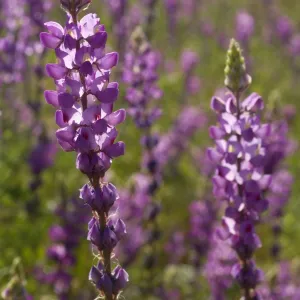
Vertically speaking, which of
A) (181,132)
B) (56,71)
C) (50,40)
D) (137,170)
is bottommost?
(56,71)

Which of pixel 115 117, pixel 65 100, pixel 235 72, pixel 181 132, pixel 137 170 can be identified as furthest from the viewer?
pixel 181 132

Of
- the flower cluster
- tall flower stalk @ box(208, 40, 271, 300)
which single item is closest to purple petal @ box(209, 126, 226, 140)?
tall flower stalk @ box(208, 40, 271, 300)

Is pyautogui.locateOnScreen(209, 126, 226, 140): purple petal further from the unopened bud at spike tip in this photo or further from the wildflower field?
the unopened bud at spike tip

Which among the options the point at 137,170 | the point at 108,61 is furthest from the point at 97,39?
the point at 137,170

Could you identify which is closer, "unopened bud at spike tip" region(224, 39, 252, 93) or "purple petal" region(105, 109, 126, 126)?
"purple petal" region(105, 109, 126, 126)

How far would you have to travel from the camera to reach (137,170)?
27.0ft

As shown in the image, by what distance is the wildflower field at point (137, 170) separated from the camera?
2.26 metres

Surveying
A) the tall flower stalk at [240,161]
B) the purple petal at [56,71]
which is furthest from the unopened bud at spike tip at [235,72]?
the purple petal at [56,71]

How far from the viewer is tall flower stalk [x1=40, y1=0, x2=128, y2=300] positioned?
7.18 ft

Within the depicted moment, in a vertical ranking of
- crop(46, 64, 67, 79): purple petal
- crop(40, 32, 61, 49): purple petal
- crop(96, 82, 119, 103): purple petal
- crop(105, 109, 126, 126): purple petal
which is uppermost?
crop(40, 32, 61, 49): purple petal

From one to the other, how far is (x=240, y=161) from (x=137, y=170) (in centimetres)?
542

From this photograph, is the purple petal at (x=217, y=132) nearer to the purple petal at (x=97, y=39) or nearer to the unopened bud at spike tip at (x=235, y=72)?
the unopened bud at spike tip at (x=235, y=72)

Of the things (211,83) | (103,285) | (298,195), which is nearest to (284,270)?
(298,195)

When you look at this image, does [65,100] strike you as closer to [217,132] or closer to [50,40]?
[50,40]
